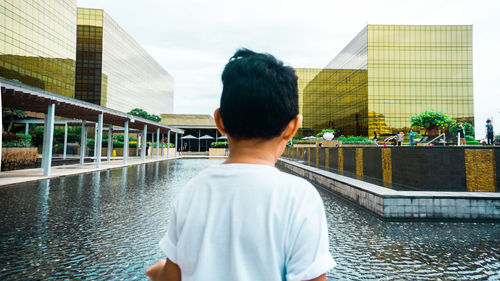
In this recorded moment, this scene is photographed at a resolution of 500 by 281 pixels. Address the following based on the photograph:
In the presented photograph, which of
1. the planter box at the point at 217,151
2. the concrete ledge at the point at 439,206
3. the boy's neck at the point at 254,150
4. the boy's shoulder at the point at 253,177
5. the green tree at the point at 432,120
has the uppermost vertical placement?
the green tree at the point at 432,120

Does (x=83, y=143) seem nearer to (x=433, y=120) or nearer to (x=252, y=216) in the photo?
(x=252, y=216)

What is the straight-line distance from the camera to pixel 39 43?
41.5 metres

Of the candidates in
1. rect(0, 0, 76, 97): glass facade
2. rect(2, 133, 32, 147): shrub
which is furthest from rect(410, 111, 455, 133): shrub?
rect(0, 0, 76, 97): glass facade

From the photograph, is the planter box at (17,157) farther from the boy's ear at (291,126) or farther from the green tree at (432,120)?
the green tree at (432,120)

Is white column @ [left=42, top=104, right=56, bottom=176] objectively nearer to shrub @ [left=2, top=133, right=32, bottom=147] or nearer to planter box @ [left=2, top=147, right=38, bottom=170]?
planter box @ [left=2, top=147, right=38, bottom=170]

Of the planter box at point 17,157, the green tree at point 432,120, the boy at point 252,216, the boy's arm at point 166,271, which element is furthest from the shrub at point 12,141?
the green tree at point 432,120

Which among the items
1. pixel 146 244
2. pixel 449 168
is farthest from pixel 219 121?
pixel 449 168

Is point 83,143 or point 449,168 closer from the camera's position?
point 449,168

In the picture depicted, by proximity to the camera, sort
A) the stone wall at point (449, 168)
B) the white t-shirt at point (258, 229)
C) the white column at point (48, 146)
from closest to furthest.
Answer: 1. the white t-shirt at point (258, 229)
2. the stone wall at point (449, 168)
3. the white column at point (48, 146)

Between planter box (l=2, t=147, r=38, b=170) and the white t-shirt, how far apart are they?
20.5 metres

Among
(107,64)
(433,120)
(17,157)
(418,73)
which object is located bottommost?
(17,157)

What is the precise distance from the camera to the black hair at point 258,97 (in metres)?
0.87

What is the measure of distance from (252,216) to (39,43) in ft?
175

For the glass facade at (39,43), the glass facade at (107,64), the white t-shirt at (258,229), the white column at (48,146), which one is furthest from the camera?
the glass facade at (107,64)
